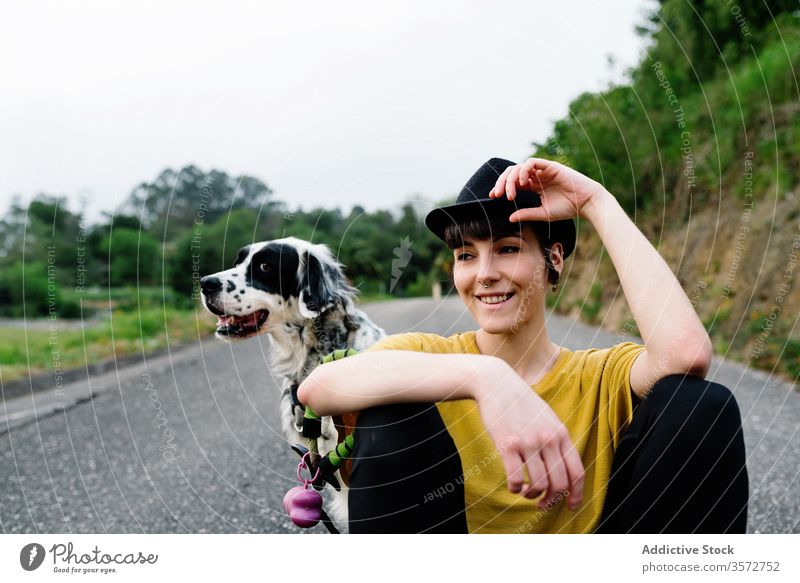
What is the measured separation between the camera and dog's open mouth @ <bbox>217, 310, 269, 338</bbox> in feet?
4.69

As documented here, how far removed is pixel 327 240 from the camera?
1577 millimetres

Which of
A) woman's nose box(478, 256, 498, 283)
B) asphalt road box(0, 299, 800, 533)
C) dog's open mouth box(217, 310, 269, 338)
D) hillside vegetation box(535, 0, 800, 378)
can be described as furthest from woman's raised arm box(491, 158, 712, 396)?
hillside vegetation box(535, 0, 800, 378)

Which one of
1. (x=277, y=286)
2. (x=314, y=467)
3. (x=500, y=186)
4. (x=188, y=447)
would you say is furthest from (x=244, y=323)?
(x=188, y=447)

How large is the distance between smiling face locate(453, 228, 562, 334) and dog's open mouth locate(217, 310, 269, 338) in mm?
495

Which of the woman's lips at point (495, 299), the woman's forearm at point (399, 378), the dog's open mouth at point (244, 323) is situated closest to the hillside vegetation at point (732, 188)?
the woman's lips at point (495, 299)

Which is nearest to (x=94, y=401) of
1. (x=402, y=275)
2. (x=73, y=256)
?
(x=73, y=256)

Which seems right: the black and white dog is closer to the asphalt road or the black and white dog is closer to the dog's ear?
the dog's ear

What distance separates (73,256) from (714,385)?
1648 millimetres

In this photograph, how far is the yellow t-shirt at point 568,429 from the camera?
126cm

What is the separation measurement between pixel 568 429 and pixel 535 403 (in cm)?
32

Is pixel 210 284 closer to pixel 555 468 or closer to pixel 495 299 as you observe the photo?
pixel 495 299

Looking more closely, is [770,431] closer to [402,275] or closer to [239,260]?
[402,275]
